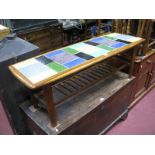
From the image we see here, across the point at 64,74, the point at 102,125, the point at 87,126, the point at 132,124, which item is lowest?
the point at 132,124

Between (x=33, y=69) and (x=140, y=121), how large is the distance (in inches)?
60.7

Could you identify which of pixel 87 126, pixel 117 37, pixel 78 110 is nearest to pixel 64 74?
pixel 78 110

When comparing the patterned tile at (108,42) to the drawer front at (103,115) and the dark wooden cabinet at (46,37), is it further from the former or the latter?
the dark wooden cabinet at (46,37)

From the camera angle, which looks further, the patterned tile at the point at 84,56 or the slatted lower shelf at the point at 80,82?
the slatted lower shelf at the point at 80,82

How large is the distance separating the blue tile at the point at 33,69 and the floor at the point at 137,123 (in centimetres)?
113

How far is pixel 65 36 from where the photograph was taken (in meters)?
4.25

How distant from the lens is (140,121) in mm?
2053

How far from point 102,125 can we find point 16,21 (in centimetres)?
222

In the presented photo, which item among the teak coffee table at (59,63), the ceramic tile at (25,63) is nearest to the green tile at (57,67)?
the teak coffee table at (59,63)

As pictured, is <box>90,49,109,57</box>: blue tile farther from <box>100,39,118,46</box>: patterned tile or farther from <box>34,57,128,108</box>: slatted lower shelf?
<box>34,57,128,108</box>: slatted lower shelf

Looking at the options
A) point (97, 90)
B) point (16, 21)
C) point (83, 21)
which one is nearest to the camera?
point (97, 90)

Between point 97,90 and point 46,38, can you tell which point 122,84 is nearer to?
point 97,90

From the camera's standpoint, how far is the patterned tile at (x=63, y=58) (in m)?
1.18

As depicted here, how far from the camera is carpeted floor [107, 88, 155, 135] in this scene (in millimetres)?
1925
